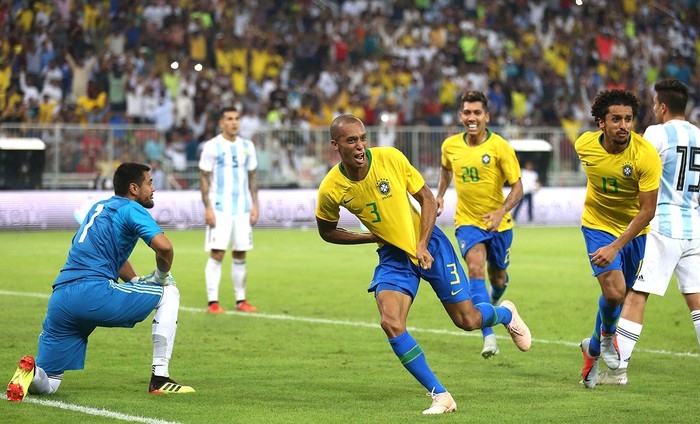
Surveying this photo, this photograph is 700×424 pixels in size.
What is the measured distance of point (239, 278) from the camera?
1377 cm

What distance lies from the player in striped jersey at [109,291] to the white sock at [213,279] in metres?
5.21

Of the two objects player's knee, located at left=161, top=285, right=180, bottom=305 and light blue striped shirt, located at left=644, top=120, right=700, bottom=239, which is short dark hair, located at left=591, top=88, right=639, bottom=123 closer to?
light blue striped shirt, located at left=644, top=120, right=700, bottom=239

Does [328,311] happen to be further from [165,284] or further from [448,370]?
[165,284]

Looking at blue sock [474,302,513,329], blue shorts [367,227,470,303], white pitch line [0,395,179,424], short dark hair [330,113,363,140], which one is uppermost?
short dark hair [330,113,363,140]

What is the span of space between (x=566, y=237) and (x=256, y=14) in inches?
494

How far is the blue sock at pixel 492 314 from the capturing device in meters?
8.27

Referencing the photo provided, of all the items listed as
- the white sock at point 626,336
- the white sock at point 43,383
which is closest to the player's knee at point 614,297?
the white sock at point 626,336

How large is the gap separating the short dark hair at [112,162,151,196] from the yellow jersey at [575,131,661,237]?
3349 millimetres

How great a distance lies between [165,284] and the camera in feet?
27.0

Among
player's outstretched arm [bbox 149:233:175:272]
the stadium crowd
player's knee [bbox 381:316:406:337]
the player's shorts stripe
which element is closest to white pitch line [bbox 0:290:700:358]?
player's knee [bbox 381:316:406:337]

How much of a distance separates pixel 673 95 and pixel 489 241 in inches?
110

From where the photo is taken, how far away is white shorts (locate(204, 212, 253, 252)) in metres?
13.8

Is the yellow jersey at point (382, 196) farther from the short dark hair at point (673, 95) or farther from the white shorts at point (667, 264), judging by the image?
the short dark hair at point (673, 95)

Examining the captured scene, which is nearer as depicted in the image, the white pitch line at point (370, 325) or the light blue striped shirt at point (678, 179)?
the light blue striped shirt at point (678, 179)
